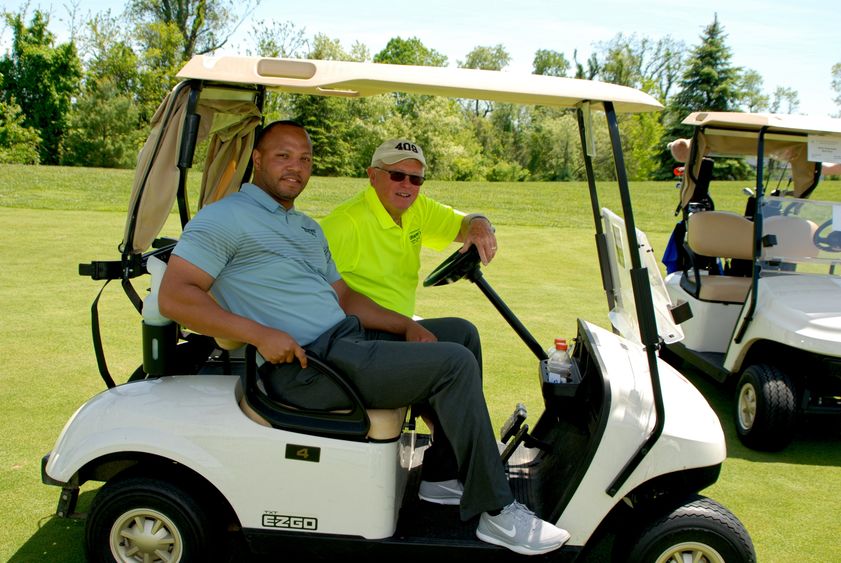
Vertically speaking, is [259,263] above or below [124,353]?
above

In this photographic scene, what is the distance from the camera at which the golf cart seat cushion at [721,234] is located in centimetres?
510

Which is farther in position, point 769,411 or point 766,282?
point 766,282

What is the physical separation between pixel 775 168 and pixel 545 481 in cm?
398

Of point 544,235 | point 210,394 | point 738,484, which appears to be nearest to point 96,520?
point 210,394

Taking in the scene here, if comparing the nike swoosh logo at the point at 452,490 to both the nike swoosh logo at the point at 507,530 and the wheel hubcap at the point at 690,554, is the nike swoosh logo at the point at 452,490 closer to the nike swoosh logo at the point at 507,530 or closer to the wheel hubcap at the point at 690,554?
the nike swoosh logo at the point at 507,530

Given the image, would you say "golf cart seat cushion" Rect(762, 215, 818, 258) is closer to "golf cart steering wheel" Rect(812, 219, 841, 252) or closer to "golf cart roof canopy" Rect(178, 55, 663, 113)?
"golf cart steering wheel" Rect(812, 219, 841, 252)

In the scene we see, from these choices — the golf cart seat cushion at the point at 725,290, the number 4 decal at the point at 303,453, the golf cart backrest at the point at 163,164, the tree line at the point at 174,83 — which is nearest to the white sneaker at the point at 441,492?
the number 4 decal at the point at 303,453

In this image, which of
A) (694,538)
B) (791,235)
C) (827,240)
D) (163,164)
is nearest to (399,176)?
(163,164)

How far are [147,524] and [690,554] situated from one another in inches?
68.4

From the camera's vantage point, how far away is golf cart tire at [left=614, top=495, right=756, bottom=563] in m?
A: 2.38

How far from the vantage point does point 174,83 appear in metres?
32.1

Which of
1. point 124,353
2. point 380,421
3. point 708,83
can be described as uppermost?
point 708,83

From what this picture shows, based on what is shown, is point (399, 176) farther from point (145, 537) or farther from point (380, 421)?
point (145, 537)

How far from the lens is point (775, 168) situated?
5723 mm
